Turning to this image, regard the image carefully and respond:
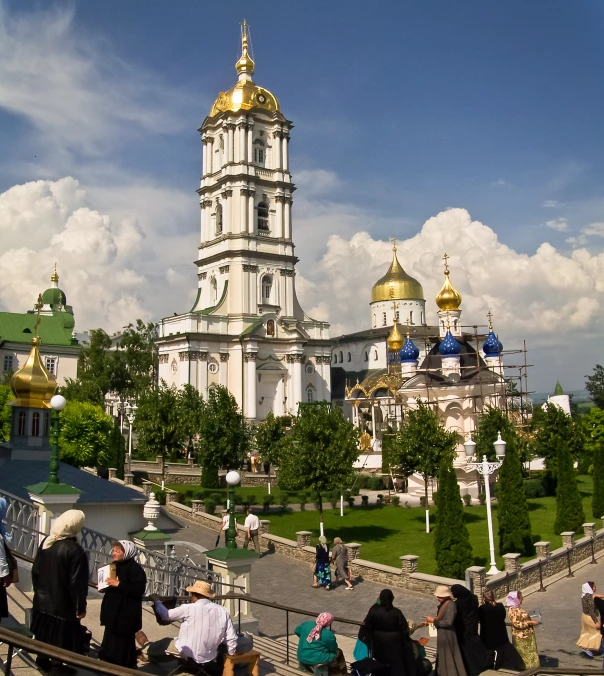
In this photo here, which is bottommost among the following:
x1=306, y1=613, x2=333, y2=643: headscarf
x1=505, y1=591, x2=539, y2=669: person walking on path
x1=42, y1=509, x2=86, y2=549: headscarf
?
x1=505, y1=591, x2=539, y2=669: person walking on path

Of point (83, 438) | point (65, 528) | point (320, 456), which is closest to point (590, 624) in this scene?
point (65, 528)

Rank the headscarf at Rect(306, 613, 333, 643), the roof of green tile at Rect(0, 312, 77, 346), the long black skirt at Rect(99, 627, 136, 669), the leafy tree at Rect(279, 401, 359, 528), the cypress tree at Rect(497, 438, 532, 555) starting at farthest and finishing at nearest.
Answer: the roof of green tile at Rect(0, 312, 77, 346) < the leafy tree at Rect(279, 401, 359, 528) < the cypress tree at Rect(497, 438, 532, 555) < the headscarf at Rect(306, 613, 333, 643) < the long black skirt at Rect(99, 627, 136, 669)

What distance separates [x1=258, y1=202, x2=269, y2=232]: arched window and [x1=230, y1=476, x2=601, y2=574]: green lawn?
117 ft

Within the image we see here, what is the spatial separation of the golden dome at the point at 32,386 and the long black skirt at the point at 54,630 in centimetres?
1573

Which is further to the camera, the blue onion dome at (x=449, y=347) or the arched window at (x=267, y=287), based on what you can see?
the arched window at (x=267, y=287)

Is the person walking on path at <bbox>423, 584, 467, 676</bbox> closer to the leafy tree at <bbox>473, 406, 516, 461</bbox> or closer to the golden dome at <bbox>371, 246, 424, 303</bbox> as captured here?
the leafy tree at <bbox>473, 406, 516, 461</bbox>

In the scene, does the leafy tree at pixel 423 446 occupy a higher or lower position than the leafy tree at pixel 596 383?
lower

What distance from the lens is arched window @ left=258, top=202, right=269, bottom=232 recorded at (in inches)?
2512

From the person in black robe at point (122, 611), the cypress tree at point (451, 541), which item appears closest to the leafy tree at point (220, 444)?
the cypress tree at point (451, 541)

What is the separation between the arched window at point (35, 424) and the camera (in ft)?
68.2

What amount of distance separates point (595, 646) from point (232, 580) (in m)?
6.11

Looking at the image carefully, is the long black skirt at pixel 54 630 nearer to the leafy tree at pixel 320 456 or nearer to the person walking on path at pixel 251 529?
the person walking on path at pixel 251 529

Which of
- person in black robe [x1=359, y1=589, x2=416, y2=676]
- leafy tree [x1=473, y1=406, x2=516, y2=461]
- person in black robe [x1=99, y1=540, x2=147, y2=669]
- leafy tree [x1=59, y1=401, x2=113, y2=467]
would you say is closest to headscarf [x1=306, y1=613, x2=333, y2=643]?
person in black robe [x1=359, y1=589, x2=416, y2=676]

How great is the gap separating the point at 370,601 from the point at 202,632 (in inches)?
459
